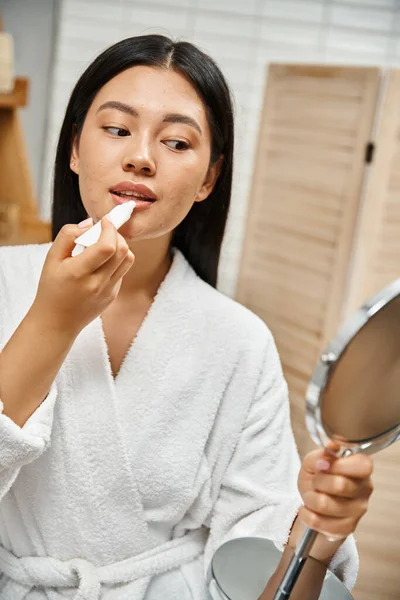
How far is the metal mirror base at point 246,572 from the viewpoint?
583 mm

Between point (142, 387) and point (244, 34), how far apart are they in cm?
203

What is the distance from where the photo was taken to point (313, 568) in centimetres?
66

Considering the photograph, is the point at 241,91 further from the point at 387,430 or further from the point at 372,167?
the point at 387,430

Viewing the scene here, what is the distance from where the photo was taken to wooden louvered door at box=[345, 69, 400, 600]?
79.6 inches

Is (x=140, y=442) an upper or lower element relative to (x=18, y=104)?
lower

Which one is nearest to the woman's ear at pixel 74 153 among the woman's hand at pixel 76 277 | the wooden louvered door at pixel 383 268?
the woman's hand at pixel 76 277

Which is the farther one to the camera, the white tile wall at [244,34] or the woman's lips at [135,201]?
the white tile wall at [244,34]


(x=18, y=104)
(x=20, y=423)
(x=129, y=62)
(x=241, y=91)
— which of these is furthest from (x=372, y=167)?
(x=20, y=423)

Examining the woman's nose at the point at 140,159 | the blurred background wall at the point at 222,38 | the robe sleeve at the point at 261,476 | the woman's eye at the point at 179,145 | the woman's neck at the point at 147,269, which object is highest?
the blurred background wall at the point at 222,38

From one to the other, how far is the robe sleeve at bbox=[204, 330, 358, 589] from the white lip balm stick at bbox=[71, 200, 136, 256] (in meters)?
0.32

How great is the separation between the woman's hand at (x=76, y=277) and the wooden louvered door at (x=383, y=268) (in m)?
1.51

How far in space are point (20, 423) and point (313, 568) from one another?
0.32 metres

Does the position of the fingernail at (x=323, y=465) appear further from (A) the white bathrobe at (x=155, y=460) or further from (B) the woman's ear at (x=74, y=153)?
(B) the woman's ear at (x=74, y=153)

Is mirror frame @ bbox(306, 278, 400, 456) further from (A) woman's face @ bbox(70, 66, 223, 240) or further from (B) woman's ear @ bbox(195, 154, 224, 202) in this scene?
(B) woman's ear @ bbox(195, 154, 224, 202)
